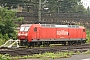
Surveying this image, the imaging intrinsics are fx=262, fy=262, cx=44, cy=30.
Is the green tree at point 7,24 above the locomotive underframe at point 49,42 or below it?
above

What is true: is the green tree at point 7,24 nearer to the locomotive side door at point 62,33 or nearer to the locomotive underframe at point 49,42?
the locomotive underframe at point 49,42

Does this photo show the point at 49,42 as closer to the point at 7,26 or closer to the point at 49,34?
the point at 49,34

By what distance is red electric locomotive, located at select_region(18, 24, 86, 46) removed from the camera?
2887 cm

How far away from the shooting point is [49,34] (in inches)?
1233

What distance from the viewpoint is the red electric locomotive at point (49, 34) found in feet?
94.7

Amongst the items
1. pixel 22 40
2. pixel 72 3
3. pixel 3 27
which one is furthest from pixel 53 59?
pixel 72 3

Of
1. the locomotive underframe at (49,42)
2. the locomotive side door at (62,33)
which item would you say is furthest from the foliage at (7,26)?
the locomotive side door at (62,33)

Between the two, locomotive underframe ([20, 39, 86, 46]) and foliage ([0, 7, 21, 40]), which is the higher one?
foliage ([0, 7, 21, 40])

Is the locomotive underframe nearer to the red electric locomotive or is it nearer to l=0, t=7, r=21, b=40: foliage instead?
the red electric locomotive

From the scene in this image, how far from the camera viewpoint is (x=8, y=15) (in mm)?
33469

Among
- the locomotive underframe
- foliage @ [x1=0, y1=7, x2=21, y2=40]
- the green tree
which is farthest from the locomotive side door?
the green tree

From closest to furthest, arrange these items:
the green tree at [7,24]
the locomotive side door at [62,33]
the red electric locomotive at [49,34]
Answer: the red electric locomotive at [49,34]
the locomotive side door at [62,33]
the green tree at [7,24]

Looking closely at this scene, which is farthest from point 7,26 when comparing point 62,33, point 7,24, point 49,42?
point 62,33

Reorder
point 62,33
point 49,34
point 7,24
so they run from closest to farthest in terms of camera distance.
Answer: point 49,34
point 7,24
point 62,33
